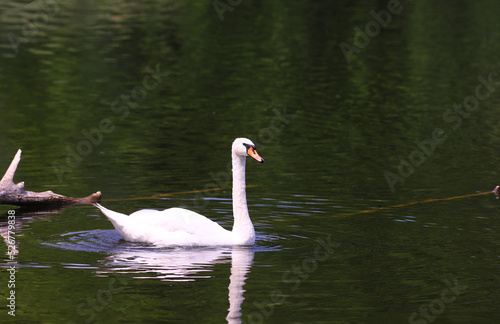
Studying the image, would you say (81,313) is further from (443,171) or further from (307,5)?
(307,5)

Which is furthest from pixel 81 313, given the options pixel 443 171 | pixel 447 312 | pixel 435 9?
pixel 435 9

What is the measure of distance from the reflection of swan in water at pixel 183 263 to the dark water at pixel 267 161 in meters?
0.04

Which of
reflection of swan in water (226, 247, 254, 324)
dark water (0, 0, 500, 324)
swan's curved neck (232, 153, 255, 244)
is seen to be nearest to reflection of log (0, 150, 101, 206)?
dark water (0, 0, 500, 324)

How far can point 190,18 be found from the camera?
43031mm

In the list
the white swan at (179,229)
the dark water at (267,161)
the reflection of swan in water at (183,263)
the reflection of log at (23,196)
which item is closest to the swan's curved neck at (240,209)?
the white swan at (179,229)

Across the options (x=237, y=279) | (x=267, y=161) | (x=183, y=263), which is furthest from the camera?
(x=267, y=161)

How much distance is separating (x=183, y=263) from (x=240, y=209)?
140 centimetres

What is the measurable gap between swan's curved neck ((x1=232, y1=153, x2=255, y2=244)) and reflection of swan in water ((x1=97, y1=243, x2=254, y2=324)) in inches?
7.1

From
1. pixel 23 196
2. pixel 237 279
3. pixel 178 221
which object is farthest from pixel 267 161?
pixel 237 279

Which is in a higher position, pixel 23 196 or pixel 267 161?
pixel 267 161

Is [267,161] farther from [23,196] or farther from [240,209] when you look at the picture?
[240,209]

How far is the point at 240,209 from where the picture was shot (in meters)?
13.2

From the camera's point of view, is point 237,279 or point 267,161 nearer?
point 237,279

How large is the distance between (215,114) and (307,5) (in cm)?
2565
